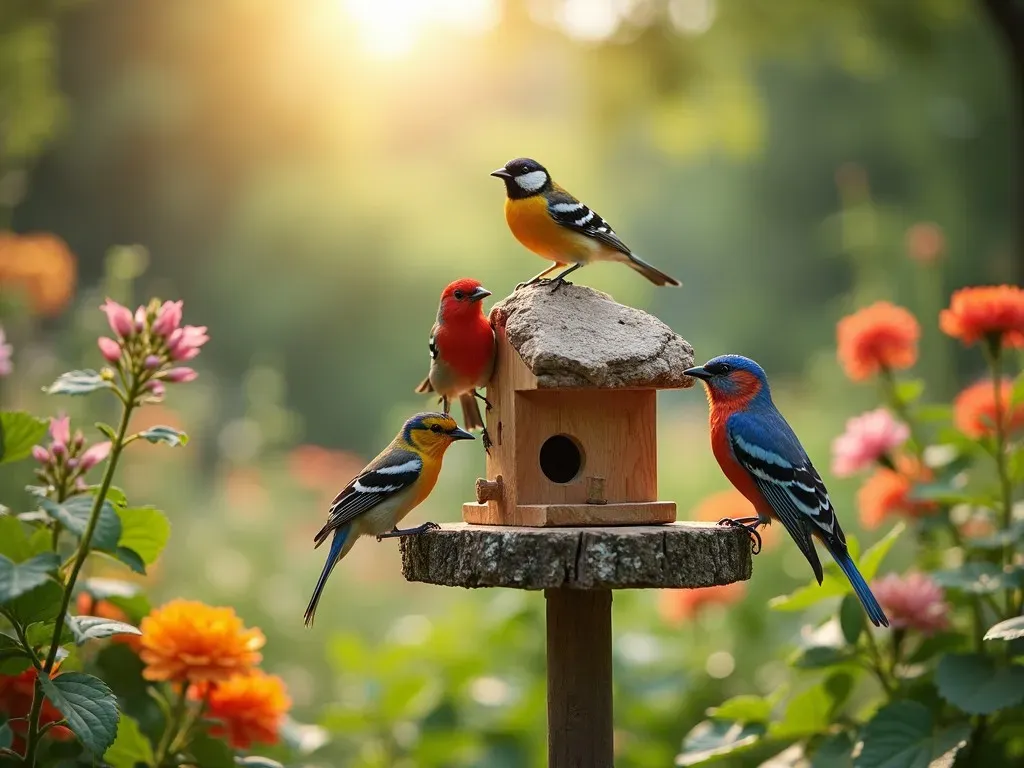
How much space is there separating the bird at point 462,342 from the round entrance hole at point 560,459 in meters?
0.32

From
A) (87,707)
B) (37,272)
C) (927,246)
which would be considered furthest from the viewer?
(927,246)

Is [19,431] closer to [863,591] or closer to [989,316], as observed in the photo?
[863,591]

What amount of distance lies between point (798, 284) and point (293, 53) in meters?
6.71

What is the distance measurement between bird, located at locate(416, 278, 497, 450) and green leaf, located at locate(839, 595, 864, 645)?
1.43 metres

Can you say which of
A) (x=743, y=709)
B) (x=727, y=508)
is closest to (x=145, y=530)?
(x=743, y=709)

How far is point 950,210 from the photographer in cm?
1152

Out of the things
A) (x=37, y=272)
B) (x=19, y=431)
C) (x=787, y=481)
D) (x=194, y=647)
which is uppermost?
(x=37, y=272)

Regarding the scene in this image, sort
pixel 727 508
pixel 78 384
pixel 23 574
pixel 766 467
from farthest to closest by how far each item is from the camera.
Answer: pixel 727 508 → pixel 766 467 → pixel 78 384 → pixel 23 574

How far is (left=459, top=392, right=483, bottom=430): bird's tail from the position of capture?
13.8ft

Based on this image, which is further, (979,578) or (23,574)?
(979,578)

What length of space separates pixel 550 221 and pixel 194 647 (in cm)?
179

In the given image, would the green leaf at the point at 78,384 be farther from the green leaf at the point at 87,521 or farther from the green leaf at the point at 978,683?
the green leaf at the point at 978,683

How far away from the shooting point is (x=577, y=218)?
393 centimetres

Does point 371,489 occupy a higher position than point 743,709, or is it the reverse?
point 371,489
